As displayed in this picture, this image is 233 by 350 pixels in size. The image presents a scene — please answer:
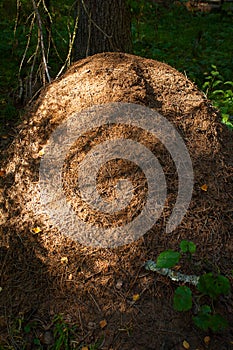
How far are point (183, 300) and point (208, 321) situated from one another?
19 cm

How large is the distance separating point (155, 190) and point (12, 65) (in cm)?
405

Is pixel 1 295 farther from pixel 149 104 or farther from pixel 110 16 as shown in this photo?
pixel 110 16

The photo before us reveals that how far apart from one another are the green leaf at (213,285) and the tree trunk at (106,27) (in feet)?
9.56

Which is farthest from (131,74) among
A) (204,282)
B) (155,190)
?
(204,282)

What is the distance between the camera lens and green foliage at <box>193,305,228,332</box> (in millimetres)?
2438

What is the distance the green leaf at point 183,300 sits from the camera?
2.42 meters

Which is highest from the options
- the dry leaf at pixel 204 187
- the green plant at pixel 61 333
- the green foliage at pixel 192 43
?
the dry leaf at pixel 204 187

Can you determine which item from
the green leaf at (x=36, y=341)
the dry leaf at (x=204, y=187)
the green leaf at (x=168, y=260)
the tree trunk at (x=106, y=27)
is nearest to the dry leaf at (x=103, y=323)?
the green leaf at (x=36, y=341)

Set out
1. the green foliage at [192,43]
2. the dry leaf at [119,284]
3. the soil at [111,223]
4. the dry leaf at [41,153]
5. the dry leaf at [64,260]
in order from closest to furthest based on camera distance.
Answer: the soil at [111,223]
the dry leaf at [119,284]
the dry leaf at [64,260]
the dry leaf at [41,153]
the green foliage at [192,43]

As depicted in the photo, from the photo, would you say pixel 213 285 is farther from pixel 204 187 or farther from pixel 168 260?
Answer: pixel 204 187

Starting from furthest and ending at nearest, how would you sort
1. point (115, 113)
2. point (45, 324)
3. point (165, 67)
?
1. point (165, 67)
2. point (115, 113)
3. point (45, 324)

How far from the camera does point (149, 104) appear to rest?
10.7ft

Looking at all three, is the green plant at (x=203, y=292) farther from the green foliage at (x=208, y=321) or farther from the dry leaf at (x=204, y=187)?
the dry leaf at (x=204, y=187)

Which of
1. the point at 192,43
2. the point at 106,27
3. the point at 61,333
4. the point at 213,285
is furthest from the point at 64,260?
the point at 192,43
